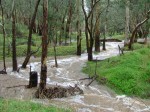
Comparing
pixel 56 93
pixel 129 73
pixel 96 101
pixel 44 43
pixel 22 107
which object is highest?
pixel 44 43

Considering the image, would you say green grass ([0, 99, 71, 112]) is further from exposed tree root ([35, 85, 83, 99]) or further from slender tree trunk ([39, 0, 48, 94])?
slender tree trunk ([39, 0, 48, 94])

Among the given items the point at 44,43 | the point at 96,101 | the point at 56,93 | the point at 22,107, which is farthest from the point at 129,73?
the point at 22,107

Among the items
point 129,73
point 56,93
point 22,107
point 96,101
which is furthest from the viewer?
point 129,73

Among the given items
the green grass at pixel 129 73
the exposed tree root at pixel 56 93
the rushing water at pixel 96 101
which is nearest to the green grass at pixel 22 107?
the rushing water at pixel 96 101

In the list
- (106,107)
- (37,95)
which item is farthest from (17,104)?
(106,107)

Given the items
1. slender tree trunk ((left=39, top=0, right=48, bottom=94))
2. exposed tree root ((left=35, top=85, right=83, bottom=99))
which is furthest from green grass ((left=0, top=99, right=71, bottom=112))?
slender tree trunk ((left=39, top=0, right=48, bottom=94))

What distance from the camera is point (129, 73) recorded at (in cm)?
2136

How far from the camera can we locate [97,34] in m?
37.9

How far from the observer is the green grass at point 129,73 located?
1972 cm

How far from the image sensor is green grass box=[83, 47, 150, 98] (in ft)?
64.7

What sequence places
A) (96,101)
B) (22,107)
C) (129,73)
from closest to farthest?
1. (22,107)
2. (96,101)
3. (129,73)

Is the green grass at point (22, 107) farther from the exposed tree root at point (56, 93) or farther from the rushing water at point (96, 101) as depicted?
the exposed tree root at point (56, 93)

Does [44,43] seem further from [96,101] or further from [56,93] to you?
[96,101]

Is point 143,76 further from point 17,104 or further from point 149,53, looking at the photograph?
point 17,104
